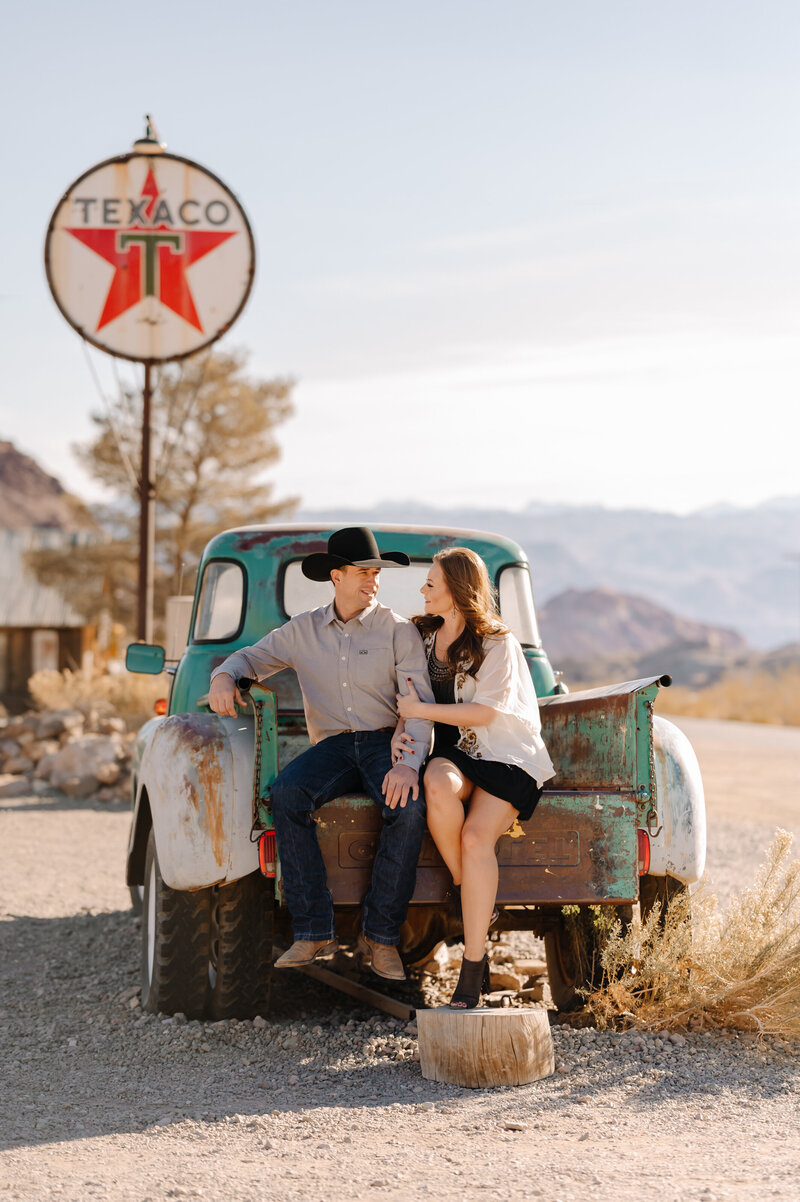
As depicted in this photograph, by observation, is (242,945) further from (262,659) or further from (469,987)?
(262,659)

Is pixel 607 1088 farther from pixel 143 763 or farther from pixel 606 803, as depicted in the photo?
pixel 143 763

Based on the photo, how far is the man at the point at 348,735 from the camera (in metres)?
4.55

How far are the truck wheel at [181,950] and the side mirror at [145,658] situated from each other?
65.7 inches

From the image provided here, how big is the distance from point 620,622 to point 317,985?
135 meters

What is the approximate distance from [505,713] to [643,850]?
0.73m

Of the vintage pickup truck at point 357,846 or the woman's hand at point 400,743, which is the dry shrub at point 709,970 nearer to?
the vintage pickup truck at point 357,846

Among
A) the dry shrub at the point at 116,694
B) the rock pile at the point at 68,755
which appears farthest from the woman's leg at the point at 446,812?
the dry shrub at the point at 116,694

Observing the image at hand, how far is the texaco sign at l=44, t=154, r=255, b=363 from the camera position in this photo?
1330 cm

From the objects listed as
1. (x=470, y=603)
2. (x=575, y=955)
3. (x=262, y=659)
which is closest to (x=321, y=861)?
(x=262, y=659)

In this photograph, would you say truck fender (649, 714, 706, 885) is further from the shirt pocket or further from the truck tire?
the shirt pocket

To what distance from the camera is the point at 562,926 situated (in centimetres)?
543

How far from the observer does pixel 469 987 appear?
180 inches

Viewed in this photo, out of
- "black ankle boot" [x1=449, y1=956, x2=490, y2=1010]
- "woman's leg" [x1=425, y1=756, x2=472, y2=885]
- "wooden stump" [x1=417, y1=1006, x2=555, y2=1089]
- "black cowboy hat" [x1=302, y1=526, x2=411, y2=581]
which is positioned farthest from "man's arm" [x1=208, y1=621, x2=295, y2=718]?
"wooden stump" [x1=417, y1=1006, x2=555, y2=1089]

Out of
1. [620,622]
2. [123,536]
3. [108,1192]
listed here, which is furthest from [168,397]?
[620,622]
